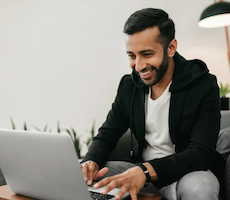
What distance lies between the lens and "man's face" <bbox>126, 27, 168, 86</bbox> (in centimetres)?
124

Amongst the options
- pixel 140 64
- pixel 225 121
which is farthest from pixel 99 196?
pixel 225 121

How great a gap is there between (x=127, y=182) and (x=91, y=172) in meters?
0.23

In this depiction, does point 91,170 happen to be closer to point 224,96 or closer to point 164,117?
point 164,117

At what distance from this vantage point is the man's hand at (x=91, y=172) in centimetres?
110

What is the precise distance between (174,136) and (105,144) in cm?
34

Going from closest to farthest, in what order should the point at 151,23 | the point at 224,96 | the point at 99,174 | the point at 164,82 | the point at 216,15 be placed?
the point at 99,174, the point at 151,23, the point at 164,82, the point at 216,15, the point at 224,96

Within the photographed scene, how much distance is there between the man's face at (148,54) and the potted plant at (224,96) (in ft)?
3.48

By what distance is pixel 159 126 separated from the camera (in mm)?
1347

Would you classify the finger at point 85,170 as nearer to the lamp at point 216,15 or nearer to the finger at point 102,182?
the finger at point 102,182

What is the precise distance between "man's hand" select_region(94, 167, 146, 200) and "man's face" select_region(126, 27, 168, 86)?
1.47ft

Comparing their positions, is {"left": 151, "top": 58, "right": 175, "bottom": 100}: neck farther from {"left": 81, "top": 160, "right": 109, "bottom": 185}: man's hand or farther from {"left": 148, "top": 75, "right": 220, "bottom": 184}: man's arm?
{"left": 81, "top": 160, "right": 109, "bottom": 185}: man's hand

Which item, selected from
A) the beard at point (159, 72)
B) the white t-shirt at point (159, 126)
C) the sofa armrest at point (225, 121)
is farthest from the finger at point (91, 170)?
the sofa armrest at point (225, 121)

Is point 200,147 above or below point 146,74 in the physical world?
below

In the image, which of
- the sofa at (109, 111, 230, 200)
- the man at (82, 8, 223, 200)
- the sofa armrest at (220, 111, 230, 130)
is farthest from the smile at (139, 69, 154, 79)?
the sofa armrest at (220, 111, 230, 130)
